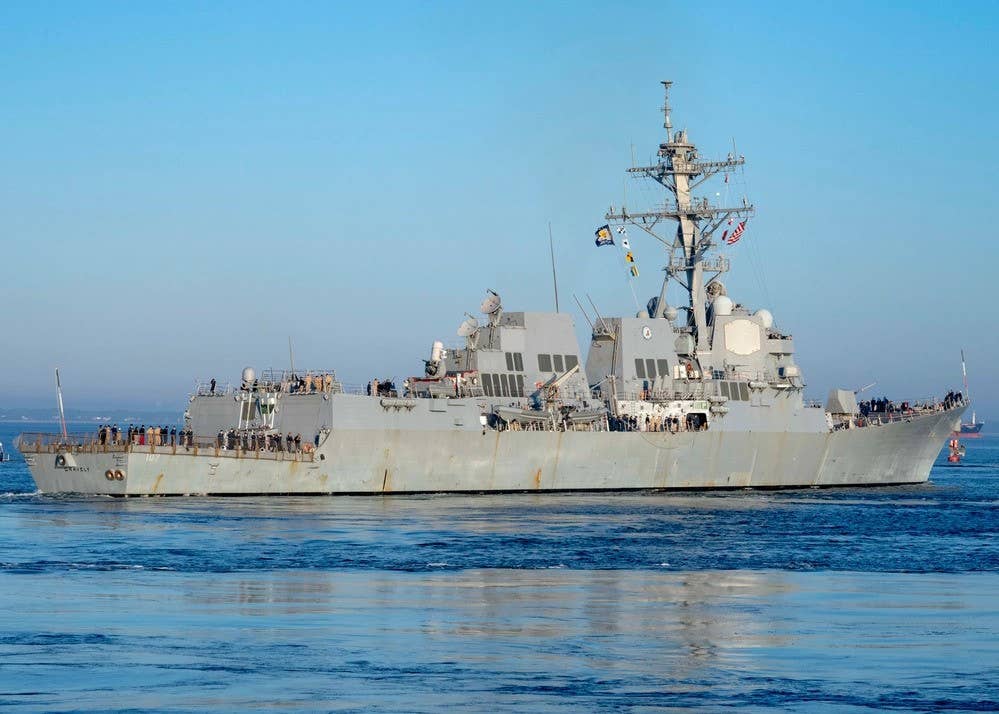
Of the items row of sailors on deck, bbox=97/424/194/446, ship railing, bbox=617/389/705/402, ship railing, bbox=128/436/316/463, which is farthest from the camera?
ship railing, bbox=617/389/705/402

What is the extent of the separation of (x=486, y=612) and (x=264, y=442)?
2244cm

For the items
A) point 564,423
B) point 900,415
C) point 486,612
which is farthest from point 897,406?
point 486,612

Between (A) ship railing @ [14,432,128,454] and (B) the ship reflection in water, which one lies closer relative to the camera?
(B) the ship reflection in water

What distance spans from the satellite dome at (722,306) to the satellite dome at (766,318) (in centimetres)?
119

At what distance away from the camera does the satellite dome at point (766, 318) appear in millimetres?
49000

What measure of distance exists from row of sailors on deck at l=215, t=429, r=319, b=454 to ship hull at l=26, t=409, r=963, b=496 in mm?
391

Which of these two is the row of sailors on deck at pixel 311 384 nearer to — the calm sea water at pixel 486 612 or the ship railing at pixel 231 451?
the ship railing at pixel 231 451

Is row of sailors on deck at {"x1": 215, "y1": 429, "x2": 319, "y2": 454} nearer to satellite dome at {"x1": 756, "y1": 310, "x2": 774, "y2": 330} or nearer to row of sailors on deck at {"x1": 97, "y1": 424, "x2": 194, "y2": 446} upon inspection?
row of sailors on deck at {"x1": 97, "y1": 424, "x2": 194, "y2": 446}

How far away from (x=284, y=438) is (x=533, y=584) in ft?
64.5

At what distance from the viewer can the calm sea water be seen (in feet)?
42.6

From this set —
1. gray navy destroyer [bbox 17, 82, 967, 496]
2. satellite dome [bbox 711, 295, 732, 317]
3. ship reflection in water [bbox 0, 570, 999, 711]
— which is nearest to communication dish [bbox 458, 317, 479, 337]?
gray navy destroyer [bbox 17, 82, 967, 496]

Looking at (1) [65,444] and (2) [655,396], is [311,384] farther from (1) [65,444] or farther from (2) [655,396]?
(2) [655,396]

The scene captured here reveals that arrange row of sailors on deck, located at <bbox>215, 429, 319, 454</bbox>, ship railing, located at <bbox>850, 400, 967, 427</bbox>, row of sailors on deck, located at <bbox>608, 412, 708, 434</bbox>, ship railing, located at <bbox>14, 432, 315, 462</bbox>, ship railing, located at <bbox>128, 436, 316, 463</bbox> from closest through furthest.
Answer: ship railing, located at <bbox>14, 432, 315, 462</bbox> < ship railing, located at <bbox>128, 436, 316, 463</bbox> < row of sailors on deck, located at <bbox>215, 429, 319, 454</bbox> < row of sailors on deck, located at <bbox>608, 412, 708, 434</bbox> < ship railing, located at <bbox>850, 400, 967, 427</bbox>

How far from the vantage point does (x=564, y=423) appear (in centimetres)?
4297
